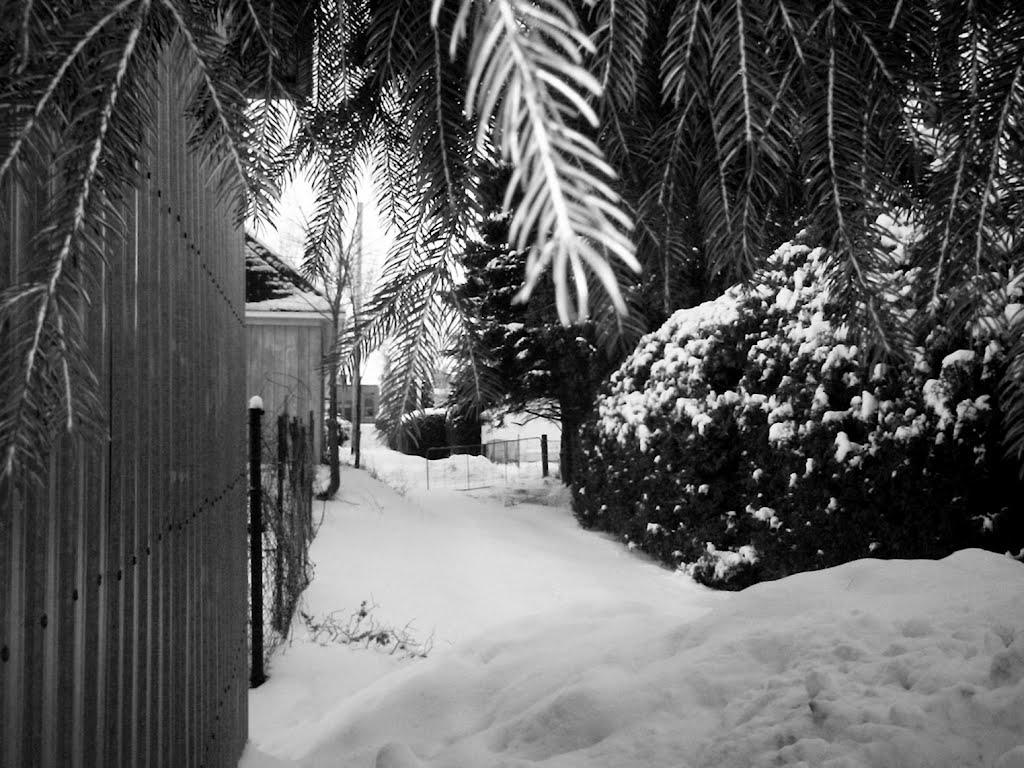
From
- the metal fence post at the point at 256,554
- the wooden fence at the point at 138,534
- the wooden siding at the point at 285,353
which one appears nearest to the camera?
the wooden fence at the point at 138,534

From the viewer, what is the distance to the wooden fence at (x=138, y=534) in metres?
1.10

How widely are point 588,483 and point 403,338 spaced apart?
32.3 ft

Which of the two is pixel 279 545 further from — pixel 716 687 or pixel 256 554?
pixel 716 687

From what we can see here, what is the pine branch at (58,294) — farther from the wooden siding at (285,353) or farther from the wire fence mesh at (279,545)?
the wooden siding at (285,353)

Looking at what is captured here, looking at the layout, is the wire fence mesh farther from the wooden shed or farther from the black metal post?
the wooden shed

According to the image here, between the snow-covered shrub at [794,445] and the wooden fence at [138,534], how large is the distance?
3.25 meters

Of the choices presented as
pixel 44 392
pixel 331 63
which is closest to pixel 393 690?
pixel 331 63

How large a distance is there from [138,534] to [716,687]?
1928 millimetres

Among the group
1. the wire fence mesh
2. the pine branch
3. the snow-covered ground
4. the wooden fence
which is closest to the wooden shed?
the wire fence mesh

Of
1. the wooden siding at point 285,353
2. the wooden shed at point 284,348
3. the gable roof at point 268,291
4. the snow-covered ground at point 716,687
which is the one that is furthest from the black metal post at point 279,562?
the wooden siding at point 285,353

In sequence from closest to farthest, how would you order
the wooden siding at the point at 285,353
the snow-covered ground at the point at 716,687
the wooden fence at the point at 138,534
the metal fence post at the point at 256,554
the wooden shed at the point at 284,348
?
the wooden fence at the point at 138,534
the snow-covered ground at the point at 716,687
the metal fence post at the point at 256,554
the wooden shed at the point at 284,348
the wooden siding at the point at 285,353

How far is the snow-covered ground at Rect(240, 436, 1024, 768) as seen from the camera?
2162 millimetres

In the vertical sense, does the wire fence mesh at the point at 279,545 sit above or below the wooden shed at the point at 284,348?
below

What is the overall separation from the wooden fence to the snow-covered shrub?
3.25m
